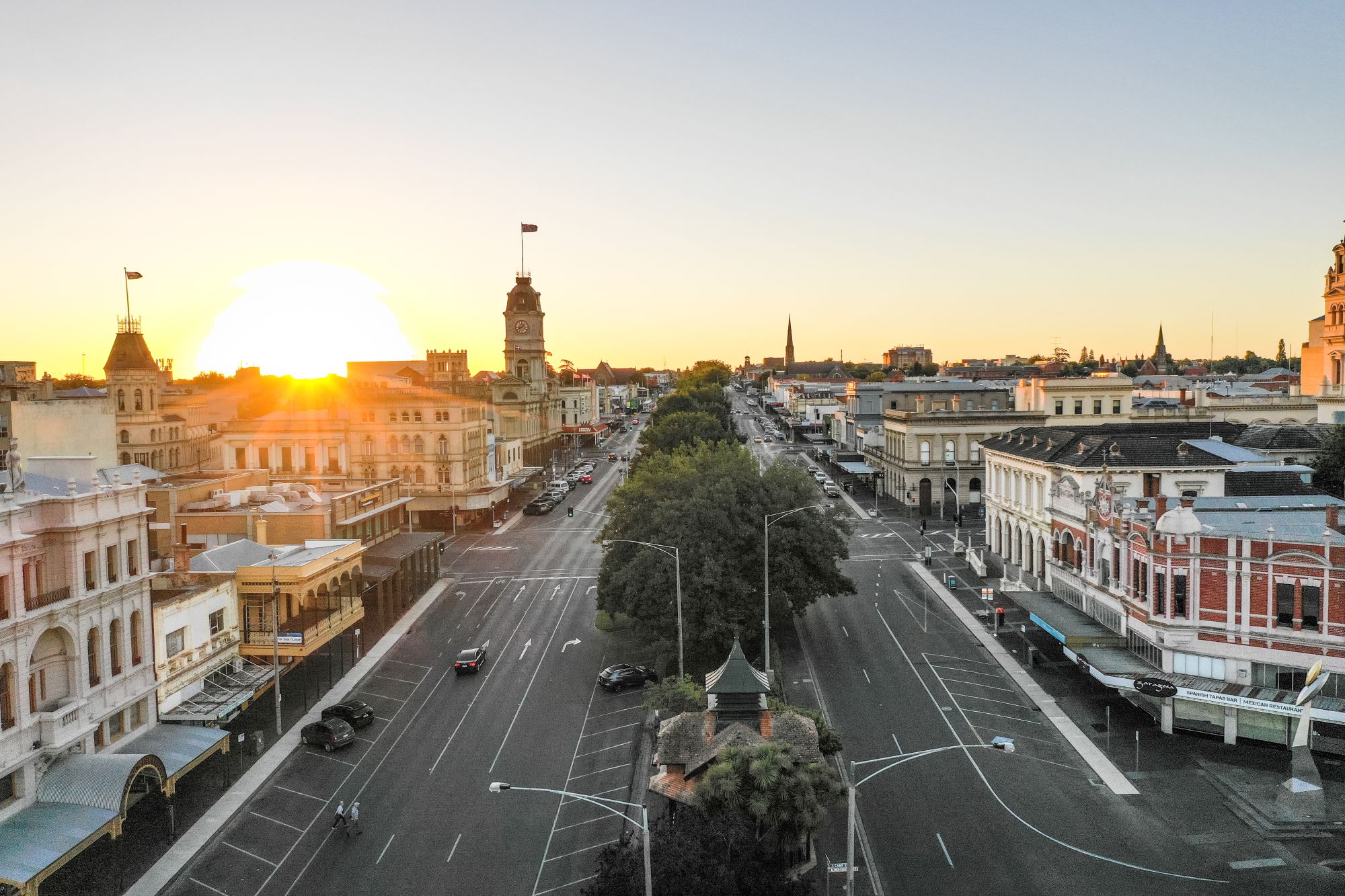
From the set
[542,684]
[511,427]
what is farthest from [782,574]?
[511,427]

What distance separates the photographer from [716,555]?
50906mm

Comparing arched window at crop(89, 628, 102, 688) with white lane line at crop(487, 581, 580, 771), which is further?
white lane line at crop(487, 581, 580, 771)

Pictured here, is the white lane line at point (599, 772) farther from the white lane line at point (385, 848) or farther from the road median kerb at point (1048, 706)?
the road median kerb at point (1048, 706)

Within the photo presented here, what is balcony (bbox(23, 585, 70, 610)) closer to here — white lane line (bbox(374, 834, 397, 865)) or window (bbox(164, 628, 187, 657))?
window (bbox(164, 628, 187, 657))

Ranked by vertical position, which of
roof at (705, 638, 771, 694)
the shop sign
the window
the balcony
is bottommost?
the shop sign

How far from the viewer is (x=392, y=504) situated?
235ft

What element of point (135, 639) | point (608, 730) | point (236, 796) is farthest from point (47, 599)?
point (608, 730)

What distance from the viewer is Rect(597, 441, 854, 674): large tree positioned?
48.2 meters

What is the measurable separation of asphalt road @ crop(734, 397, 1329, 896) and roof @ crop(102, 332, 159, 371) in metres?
64.8

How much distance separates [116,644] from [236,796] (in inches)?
284

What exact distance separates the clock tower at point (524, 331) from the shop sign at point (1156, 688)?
10783 centimetres

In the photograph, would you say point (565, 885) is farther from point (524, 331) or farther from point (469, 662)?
point (524, 331)

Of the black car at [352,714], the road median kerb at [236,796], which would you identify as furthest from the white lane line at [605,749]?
the road median kerb at [236,796]

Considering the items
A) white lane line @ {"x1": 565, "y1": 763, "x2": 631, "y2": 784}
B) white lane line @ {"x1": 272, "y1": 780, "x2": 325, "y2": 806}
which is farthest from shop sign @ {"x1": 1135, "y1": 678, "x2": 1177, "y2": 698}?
white lane line @ {"x1": 272, "y1": 780, "x2": 325, "y2": 806}
